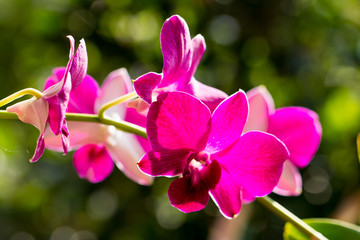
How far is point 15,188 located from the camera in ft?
5.16

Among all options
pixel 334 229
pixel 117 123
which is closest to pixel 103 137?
pixel 117 123

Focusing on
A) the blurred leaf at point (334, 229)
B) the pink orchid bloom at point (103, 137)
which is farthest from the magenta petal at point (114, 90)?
the blurred leaf at point (334, 229)

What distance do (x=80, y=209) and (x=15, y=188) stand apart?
220mm

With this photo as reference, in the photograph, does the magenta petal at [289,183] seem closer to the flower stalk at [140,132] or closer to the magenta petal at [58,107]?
the flower stalk at [140,132]

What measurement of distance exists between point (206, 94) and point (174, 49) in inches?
2.3

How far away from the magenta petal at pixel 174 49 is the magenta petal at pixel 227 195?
9 centimetres

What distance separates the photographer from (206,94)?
449mm

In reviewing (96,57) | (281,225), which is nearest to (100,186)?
(96,57)

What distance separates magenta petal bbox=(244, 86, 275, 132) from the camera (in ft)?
1.76

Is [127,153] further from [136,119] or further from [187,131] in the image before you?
[187,131]

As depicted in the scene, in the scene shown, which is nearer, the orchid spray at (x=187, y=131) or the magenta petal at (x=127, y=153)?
the orchid spray at (x=187, y=131)

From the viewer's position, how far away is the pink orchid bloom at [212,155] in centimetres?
40

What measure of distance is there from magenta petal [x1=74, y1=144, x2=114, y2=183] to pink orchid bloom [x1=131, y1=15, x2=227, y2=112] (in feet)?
0.50

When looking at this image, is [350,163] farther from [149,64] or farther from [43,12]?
[43,12]
